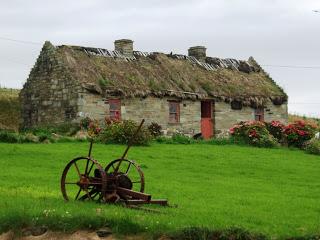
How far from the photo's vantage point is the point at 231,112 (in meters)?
43.8

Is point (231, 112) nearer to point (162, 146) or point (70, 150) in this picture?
point (162, 146)

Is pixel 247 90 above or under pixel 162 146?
above

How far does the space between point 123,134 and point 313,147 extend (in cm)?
1003

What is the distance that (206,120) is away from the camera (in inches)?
1676

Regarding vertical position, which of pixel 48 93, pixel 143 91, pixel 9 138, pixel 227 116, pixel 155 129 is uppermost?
pixel 143 91

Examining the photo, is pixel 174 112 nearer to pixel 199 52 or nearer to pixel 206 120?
pixel 206 120

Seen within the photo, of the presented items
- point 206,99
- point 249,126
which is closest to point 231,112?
point 206,99

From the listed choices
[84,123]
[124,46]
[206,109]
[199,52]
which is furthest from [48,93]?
[199,52]

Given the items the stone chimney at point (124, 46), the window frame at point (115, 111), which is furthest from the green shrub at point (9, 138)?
the stone chimney at point (124, 46)

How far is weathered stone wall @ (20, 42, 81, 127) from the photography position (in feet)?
123

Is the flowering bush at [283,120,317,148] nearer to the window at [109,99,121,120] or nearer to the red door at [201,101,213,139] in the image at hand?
the red door at [201,101,213,139]

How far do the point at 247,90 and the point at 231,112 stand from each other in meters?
2.56

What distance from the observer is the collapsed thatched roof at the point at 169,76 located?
38.2 meters

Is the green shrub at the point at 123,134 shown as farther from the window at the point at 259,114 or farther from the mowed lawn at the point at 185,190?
the window at the point at 259,114
